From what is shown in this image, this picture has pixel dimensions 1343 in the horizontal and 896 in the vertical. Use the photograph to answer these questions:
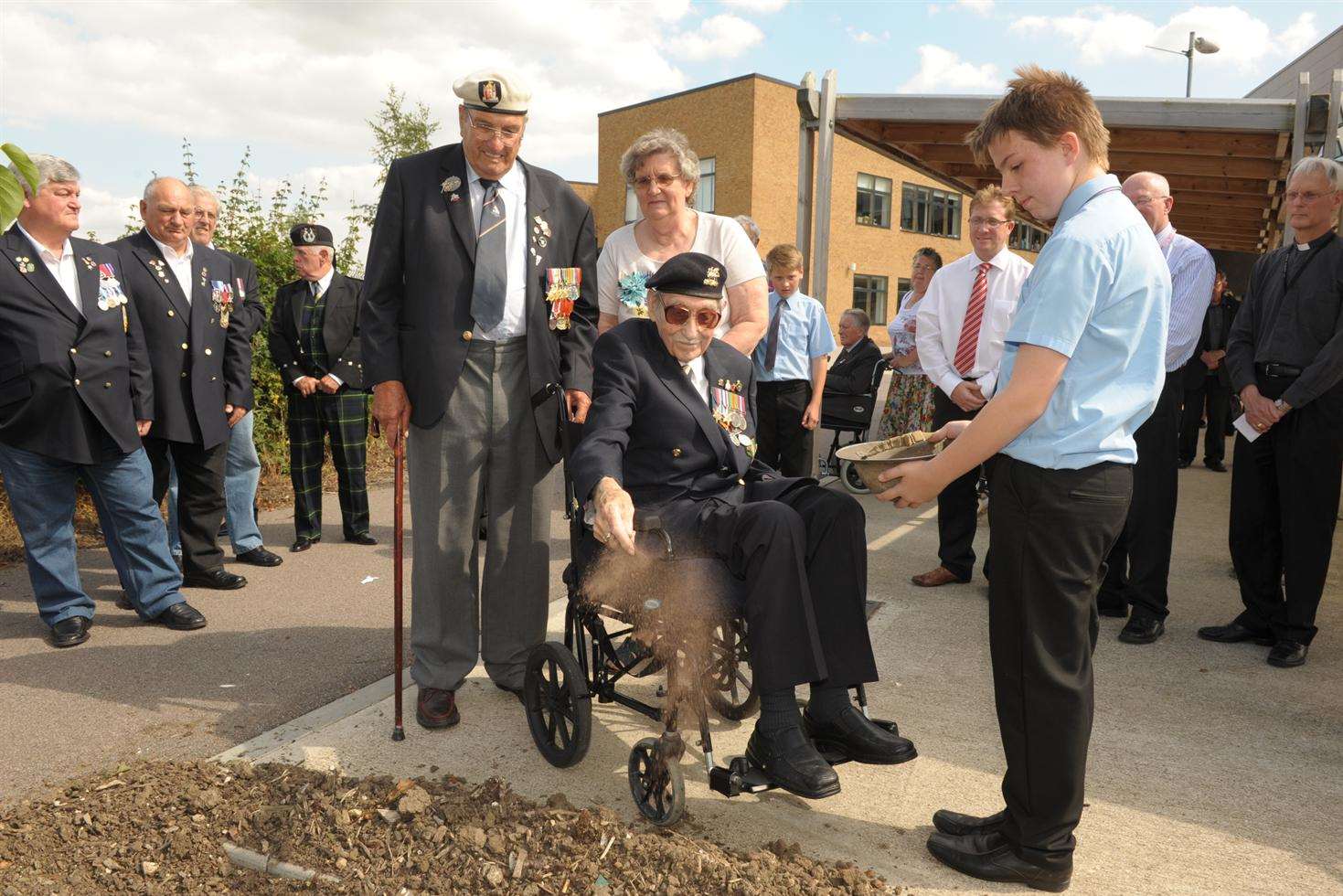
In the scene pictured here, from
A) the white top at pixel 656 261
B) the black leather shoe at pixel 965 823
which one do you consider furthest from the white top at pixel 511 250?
the black leather shoe at pixel 965 823

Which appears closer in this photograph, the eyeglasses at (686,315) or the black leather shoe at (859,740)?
the black leather shoe at (859,740)

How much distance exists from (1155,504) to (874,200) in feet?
106

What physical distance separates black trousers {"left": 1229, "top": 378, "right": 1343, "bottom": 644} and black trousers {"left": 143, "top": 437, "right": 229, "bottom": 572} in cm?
564

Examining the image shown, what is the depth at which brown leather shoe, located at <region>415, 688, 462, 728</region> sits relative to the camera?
3.62 metres

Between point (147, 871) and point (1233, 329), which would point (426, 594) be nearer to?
point (147, 871)

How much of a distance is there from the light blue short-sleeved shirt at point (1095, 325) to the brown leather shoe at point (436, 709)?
2290mm

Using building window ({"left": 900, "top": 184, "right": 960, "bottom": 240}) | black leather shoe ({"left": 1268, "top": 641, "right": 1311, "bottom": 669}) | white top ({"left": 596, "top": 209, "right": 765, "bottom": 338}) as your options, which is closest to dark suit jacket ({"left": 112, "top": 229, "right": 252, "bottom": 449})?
white top ({"left": 596, "top": 209, "right": 765, "bottom": 338})

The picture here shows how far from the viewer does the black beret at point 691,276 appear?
3.24 meters

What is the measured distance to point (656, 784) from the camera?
9.34ft

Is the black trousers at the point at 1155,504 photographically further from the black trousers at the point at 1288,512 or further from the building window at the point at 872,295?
the building window at the point at 872,295

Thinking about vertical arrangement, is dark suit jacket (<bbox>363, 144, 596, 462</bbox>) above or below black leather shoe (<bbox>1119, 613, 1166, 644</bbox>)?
above

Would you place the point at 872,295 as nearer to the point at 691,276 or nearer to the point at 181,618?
the point at 181,618

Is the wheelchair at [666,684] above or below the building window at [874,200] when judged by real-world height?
below

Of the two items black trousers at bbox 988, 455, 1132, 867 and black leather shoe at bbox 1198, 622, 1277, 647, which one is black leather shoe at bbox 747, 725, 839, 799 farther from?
black leather shoe at bbox 1198, 622, 1277, 647
